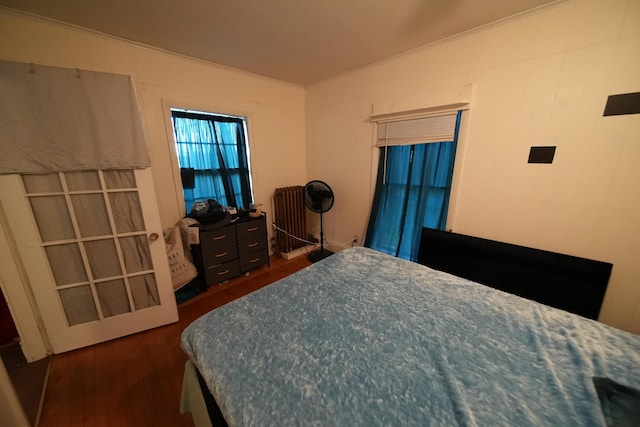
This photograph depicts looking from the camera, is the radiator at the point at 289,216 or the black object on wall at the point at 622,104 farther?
the radiator at the point at 289,216

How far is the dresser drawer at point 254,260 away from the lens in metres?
2.76

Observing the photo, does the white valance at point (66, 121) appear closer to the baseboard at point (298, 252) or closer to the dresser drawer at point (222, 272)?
the dresser drawer at point (222, 272)

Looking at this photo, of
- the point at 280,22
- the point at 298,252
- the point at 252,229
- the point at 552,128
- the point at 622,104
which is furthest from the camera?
the point at 298,252

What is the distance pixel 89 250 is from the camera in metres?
1.72

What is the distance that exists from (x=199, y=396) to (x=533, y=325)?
1662 mm

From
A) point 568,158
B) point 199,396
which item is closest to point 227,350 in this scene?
point 199,396

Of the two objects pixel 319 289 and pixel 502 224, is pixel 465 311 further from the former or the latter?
pixel 502 224

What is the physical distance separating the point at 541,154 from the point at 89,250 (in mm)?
3570

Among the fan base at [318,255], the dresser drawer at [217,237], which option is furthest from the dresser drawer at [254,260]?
the fan base at [318,255]

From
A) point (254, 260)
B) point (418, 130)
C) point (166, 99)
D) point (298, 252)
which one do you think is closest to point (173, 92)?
point (166, 99)

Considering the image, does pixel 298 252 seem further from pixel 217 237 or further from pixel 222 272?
pixel 217 237

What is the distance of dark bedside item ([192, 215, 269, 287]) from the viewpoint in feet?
7.99

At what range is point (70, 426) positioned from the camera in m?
1.27

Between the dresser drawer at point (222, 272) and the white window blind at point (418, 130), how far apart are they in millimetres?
2273
